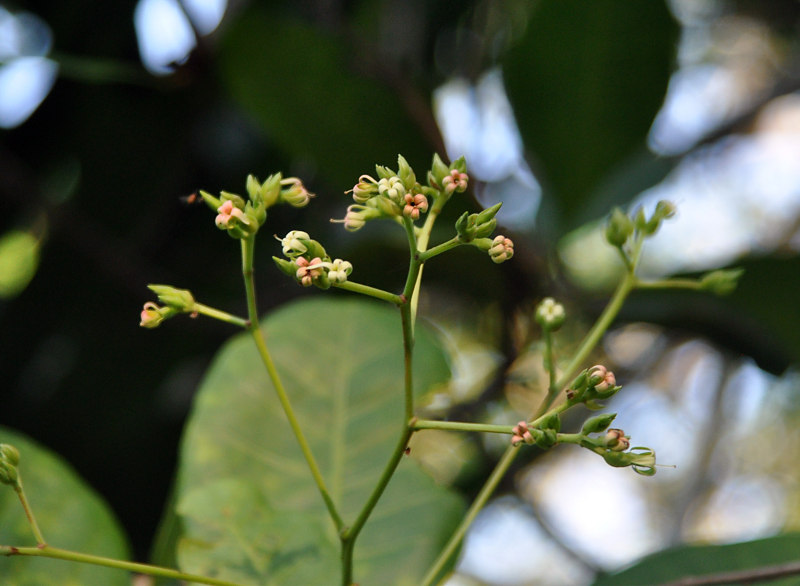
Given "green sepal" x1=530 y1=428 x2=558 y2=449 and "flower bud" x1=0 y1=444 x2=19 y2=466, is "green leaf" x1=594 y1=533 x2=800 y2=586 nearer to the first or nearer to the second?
"green sepal" x1=530 y1=428 x2=558 y2=449

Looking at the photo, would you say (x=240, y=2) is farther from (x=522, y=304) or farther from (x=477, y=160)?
(x=522, y=304)

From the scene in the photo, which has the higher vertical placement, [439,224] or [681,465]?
[439,224]

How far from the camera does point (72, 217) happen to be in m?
1.33

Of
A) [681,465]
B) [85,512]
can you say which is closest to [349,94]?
[85,512]

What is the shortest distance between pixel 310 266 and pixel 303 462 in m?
→ 0.42

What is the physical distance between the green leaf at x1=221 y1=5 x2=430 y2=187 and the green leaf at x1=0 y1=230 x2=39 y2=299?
524mm

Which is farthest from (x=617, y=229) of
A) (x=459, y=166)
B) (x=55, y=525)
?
(x=55, y=525)

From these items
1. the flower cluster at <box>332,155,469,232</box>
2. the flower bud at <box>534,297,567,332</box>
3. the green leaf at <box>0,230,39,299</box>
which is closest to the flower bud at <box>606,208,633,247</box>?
the flower bud at <box>534,297,567,332</box>

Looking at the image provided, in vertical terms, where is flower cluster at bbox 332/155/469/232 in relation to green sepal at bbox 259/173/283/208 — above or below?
below

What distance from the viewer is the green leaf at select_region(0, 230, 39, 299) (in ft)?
4.61

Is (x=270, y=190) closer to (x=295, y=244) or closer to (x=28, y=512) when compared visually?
(x=295, y=244)

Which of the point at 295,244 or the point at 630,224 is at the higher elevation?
the point at 295,244

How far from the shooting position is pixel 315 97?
1.21 metres

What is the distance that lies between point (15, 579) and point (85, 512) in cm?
9
